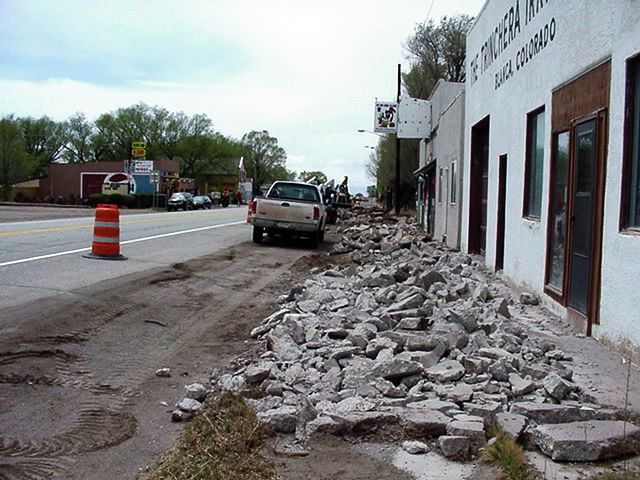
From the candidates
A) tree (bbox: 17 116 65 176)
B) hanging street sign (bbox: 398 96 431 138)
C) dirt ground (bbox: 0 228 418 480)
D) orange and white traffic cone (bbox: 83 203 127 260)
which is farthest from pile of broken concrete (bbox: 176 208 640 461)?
tree (bbox: 17 116 65 176)

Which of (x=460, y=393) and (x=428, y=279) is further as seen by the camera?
(x=428, y=279)

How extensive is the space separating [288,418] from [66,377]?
267 cm

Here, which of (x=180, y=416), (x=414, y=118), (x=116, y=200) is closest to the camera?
(x=180, y=416)

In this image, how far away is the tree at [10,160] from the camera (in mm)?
78438

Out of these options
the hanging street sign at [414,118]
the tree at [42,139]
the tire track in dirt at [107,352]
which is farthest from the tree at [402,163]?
the tree at [42,139]

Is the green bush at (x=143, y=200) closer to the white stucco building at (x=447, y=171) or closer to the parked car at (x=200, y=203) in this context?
the parked car at (x=200, y=203)

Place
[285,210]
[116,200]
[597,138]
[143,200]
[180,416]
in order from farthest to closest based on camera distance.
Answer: [143,200], [116,200], [285,210], [597,138], [180,416]

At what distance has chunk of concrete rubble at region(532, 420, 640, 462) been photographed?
4.64m

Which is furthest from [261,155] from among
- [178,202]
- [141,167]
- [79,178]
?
[178,202]

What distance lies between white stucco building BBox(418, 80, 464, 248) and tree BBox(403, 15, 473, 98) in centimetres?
2067

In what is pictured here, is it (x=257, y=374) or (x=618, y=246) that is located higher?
(x=618, y=246)

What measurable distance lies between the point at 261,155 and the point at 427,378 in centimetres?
14952

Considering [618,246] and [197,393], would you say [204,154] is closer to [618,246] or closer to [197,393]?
[618,246]

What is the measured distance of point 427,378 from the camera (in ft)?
20.2
